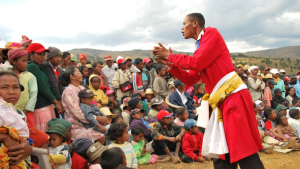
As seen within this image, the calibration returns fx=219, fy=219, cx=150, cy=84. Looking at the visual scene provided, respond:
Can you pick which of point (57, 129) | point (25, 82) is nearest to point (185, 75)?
point (57, 129)

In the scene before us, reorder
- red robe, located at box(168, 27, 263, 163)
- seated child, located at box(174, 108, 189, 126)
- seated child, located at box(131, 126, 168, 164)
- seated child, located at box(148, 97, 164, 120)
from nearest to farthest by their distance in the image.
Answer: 1. red robe, located at box(168, 27, 263, 163)
2. seated child, located at box(131, 126, 168, 164)
3. seated child, located at box(174, 108, 189, 126)
4. seated child, located at box(148, 97, 164, 120)

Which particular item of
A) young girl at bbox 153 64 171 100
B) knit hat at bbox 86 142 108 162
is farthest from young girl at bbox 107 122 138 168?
young girl at bbox 153 64 171 100

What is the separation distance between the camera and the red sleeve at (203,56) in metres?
2.48

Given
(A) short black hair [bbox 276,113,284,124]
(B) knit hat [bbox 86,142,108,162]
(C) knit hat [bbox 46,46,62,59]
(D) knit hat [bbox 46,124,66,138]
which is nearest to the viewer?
(D) knit hat [bbox 46,124,66,138]

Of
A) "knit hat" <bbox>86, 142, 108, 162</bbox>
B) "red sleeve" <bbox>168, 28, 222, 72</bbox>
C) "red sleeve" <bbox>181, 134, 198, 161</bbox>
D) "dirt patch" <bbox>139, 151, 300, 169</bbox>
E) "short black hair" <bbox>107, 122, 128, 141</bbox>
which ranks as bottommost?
"dirt patch" <bbox>139, 151, 300, 169</bbox>

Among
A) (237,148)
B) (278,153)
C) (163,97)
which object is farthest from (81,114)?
(278,153)

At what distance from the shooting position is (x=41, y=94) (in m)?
3.94

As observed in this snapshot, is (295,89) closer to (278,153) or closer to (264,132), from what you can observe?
(264,132)

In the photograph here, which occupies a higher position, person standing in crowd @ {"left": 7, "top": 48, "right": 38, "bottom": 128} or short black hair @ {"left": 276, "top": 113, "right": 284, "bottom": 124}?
person standing in crowd @ {"left": 7, "top": 48, "right": 38, "bottom": 128}

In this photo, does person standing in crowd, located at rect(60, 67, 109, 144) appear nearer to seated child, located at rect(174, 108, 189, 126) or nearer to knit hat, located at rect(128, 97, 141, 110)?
knit hat, located at rect(128, 97, 141, 110)

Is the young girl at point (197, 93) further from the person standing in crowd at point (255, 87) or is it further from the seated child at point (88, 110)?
the seated child at point (88, 110)

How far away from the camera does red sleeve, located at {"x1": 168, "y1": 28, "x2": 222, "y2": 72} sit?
2484 mm

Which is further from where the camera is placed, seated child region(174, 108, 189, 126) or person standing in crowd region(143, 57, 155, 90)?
person standing in crowd region(143, 57, 155, 90)

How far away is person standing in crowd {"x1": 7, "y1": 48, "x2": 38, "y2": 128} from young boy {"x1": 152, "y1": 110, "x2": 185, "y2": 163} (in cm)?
273
